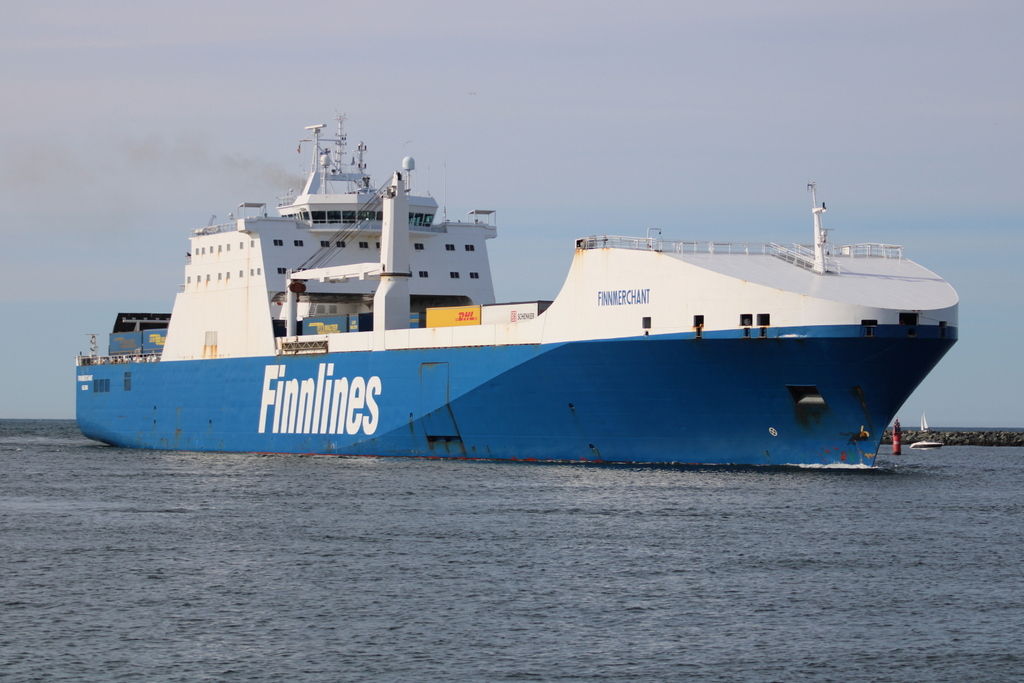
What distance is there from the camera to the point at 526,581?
19266 millimetres

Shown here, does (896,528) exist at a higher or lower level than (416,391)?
lower

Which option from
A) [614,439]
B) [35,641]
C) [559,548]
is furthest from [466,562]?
[614,439]

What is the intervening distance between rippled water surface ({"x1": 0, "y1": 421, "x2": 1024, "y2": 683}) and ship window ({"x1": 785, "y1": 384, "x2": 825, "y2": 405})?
1.98m

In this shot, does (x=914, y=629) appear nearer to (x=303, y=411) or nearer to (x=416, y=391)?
(x=416, y=391)

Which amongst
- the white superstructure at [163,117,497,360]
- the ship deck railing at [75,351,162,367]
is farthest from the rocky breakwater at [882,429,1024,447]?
the ship deck railing at [75,351,162,367]

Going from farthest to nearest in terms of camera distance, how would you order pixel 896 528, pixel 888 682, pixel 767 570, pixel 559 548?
pixel 896 528, pixel 559 548, pixel 767 570, pixel 888 682

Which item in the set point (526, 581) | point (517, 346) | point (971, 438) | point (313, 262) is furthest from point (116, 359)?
point (971, 438)

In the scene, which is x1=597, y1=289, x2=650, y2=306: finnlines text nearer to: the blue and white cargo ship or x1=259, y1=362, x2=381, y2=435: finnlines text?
the blue and white cargo ship

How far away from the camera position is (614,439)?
115ft

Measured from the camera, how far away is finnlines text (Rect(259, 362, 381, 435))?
141 feet

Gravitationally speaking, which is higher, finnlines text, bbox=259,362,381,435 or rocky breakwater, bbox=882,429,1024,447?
finnlines text, bbox=259,362,381,435

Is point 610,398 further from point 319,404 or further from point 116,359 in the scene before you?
point 116,359

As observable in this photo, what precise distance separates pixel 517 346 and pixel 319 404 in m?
11.4

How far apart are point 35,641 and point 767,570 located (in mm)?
11240
